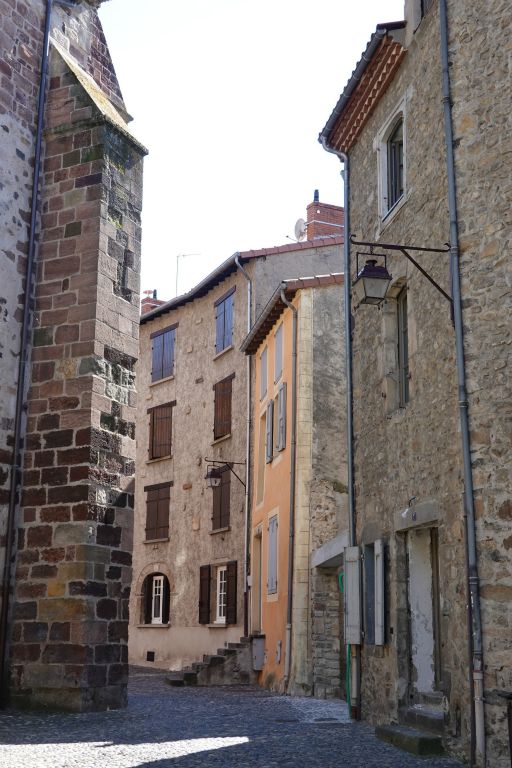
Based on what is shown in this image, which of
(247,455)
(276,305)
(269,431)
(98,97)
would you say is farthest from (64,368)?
(247,455)

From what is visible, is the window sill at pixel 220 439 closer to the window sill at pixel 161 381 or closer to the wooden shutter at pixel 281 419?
the window sill at pixel 161 381

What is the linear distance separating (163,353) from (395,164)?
1425cm

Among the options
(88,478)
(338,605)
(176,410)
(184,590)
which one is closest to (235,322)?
(176,410)

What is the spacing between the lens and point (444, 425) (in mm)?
8562

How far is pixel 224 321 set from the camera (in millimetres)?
21672

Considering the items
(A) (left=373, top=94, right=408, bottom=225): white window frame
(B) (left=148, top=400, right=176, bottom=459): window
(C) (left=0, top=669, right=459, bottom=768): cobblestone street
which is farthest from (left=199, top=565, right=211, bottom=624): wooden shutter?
(A) (left=373, top=94, right=408, bottom=225): white window frame

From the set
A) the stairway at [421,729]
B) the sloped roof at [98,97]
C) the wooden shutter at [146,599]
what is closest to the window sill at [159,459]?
the wooden shutter at [146,599]

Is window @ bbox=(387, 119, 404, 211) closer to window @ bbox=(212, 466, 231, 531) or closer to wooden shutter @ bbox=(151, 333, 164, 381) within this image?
window @ bbox=(212, 466, 231, 531)

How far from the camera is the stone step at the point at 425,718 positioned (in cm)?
835

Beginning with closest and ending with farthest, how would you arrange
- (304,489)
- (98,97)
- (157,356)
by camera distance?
1. (98,97)
2. (304,489)
3. (157,356)

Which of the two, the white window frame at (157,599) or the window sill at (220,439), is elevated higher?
the window sill at (220,439)

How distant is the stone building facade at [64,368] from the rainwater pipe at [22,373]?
0.7 inches

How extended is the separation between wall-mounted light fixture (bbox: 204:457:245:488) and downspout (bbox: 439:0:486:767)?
11172 mm

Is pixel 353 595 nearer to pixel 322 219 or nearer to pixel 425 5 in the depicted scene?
pixel 425 5
